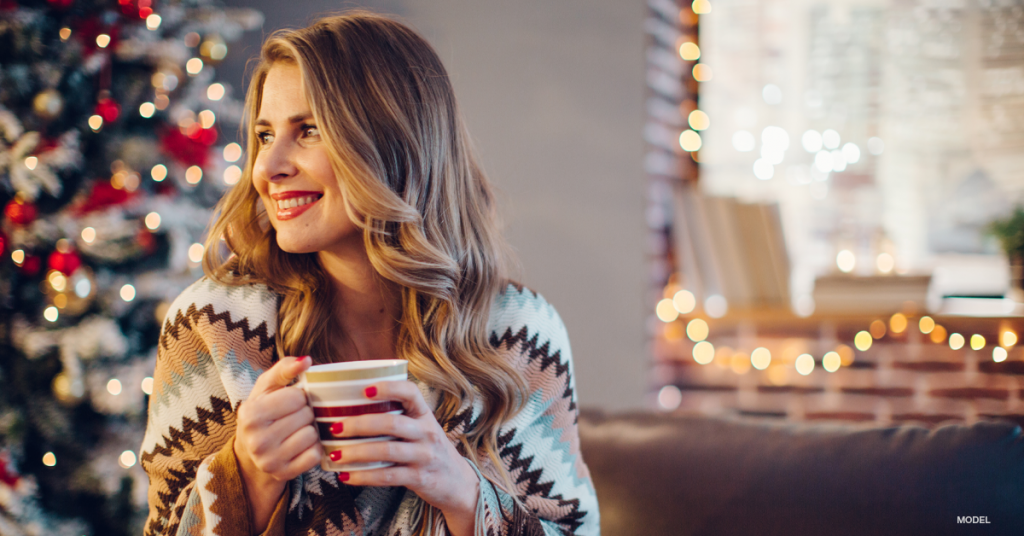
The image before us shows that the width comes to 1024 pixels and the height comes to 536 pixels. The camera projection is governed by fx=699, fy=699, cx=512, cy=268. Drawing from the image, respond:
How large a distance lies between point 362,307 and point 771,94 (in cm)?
186

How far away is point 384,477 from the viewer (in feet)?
2.59

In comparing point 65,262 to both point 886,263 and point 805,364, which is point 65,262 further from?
point 886,263

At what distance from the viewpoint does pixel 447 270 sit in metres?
1.20

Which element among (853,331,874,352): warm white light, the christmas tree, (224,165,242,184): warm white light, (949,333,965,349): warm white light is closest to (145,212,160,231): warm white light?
the christmas tree

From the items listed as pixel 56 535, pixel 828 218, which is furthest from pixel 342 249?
pixel 828 218

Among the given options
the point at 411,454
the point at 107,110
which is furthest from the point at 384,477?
the point at 107,110

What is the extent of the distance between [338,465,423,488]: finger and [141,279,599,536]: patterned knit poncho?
0.65ft

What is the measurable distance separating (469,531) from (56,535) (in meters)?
1.79

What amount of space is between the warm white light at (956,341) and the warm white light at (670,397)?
836 mm

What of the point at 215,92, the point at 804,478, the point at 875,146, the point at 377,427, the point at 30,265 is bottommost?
the point at 804,478

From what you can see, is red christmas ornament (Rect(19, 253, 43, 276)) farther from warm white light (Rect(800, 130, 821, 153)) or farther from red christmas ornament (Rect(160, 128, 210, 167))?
warm white light (Rect(800, 130, 821, 153))

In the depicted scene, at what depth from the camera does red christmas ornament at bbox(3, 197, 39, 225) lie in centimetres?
206

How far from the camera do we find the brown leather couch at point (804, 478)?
112 cm

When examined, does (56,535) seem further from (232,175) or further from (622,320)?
(622,320)
